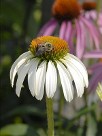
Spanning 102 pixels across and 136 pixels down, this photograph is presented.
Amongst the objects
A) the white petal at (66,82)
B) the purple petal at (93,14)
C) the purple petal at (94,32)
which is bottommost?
the white petal at (66,82)

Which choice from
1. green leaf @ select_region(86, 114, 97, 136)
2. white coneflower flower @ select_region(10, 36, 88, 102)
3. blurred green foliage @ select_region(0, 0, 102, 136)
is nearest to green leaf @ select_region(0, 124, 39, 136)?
blurred green foliage @ select_region(0, 0, 102, 136)

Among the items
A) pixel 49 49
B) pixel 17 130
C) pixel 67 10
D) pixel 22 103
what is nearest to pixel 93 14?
pixel 67 10

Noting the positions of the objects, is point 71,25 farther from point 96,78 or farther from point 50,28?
point 96,78

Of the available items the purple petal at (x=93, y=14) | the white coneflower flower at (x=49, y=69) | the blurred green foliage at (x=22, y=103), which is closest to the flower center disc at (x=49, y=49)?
the white coneflower flower at (x=49, y=69)

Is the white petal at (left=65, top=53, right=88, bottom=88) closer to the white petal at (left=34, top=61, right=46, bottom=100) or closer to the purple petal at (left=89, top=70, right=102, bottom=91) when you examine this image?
the white petal at (left=34, top=61, right=46, bottom=100)

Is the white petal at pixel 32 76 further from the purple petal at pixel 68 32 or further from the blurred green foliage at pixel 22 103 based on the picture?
the purple petal at pixel 68 32

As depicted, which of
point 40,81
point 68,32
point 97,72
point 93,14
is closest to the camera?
point 40,81
